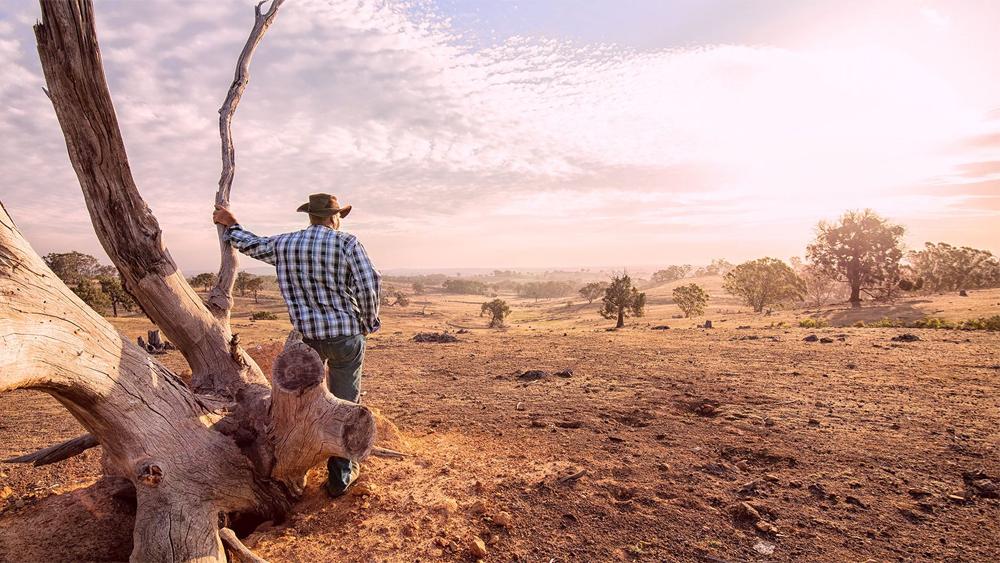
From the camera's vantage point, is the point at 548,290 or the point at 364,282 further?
the point at 548,290

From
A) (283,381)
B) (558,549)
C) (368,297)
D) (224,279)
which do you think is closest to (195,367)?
(224,279)

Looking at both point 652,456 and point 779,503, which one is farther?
point 652,456

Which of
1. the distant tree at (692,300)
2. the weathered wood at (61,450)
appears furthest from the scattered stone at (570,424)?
the distant tree at (692,300)

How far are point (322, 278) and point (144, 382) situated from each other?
1.31m

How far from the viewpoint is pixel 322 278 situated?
11.8 feet

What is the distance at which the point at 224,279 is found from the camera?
4543 millimetres

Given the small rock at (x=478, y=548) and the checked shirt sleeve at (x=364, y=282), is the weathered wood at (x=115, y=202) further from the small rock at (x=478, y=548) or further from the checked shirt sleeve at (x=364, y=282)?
the small rock at (x=478, y=548)

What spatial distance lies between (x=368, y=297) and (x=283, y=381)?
901 millimetres

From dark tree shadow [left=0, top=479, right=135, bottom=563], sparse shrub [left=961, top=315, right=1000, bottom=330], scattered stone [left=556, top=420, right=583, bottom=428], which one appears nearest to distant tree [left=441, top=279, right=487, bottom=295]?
sparse shrub [left=961, top=315, right=1000, bottom=330]

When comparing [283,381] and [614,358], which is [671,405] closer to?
[614,358]

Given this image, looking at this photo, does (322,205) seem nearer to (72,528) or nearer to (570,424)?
(72,528)

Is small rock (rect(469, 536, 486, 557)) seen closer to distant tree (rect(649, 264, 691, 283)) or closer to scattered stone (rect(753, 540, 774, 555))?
scattered stone (rect(753, 540, 774, 555))

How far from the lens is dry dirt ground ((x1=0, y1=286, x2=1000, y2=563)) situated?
3.10 m

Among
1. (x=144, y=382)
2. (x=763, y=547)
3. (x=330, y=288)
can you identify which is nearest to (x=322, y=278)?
(x=330, y=288)
